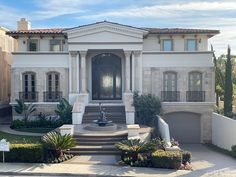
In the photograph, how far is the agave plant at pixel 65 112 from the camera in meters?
25.3

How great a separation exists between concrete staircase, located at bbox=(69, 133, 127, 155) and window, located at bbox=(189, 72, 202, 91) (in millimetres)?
9695

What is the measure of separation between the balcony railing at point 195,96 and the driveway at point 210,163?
152 inches

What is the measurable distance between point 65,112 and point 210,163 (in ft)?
37.5

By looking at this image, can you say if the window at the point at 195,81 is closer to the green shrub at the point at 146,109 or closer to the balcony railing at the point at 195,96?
the balcony railing at the point at 195,96

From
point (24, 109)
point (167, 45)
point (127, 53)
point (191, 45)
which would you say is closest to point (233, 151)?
point (127, 53)

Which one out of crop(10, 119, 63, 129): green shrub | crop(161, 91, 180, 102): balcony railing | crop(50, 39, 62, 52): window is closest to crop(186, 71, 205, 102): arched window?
crop(161, 91, 180, 102): balcony railing

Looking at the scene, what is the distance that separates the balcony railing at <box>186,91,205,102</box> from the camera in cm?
2708

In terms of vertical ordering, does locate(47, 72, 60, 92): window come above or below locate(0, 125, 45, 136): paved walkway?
above

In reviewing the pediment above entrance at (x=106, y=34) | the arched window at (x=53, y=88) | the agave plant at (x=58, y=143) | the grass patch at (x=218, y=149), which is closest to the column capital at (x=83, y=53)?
the pediment above entrance at (x=106, y=34)

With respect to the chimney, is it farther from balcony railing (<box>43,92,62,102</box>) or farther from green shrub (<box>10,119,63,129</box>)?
green shrub (<box>10,119,63,129</box>)

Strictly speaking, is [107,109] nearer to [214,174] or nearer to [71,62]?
[71,62]

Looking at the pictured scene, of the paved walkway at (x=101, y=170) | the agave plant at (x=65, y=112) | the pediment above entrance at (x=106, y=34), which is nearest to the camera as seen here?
the paved walkway at (x=101, y=170)

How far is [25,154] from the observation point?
53.8 feet

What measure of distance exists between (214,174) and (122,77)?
15.3 metres
